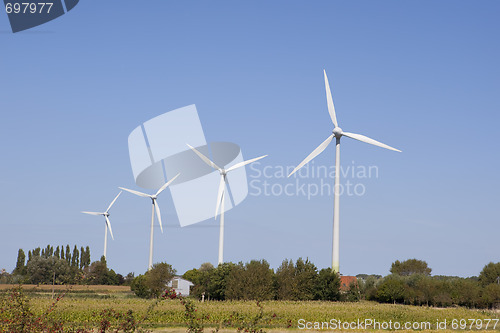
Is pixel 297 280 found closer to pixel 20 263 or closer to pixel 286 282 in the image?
pixel 286 282

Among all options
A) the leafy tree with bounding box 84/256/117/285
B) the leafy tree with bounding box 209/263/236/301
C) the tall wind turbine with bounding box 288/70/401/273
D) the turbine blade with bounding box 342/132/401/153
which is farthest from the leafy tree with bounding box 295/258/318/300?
the leafy tree with bounding box 84/256/117/285

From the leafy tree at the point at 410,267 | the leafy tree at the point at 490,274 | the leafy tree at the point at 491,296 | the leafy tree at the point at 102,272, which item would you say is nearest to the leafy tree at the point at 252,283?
the leafy tree at the point at 491,296

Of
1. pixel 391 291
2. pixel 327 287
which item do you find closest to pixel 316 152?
pixel 327 287

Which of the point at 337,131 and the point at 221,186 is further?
the point at 221,186

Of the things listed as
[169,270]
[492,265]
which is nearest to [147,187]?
[169,270]

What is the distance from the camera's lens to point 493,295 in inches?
3637

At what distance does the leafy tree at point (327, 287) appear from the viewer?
81.6 metres

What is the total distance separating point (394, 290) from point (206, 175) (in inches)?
1473

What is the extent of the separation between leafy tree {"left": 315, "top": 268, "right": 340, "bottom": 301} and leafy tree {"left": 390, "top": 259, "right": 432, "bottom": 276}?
86.8 meters

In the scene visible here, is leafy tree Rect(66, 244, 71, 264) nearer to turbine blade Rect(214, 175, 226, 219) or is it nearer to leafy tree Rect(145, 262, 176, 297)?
leafy tree Rect(145, 262, 176, 297)

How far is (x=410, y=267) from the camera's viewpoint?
540 feet

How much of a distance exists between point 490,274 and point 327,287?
60800 mm

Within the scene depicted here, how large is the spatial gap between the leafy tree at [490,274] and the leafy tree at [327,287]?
2216 inches

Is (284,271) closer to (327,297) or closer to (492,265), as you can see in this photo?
(327,297)
